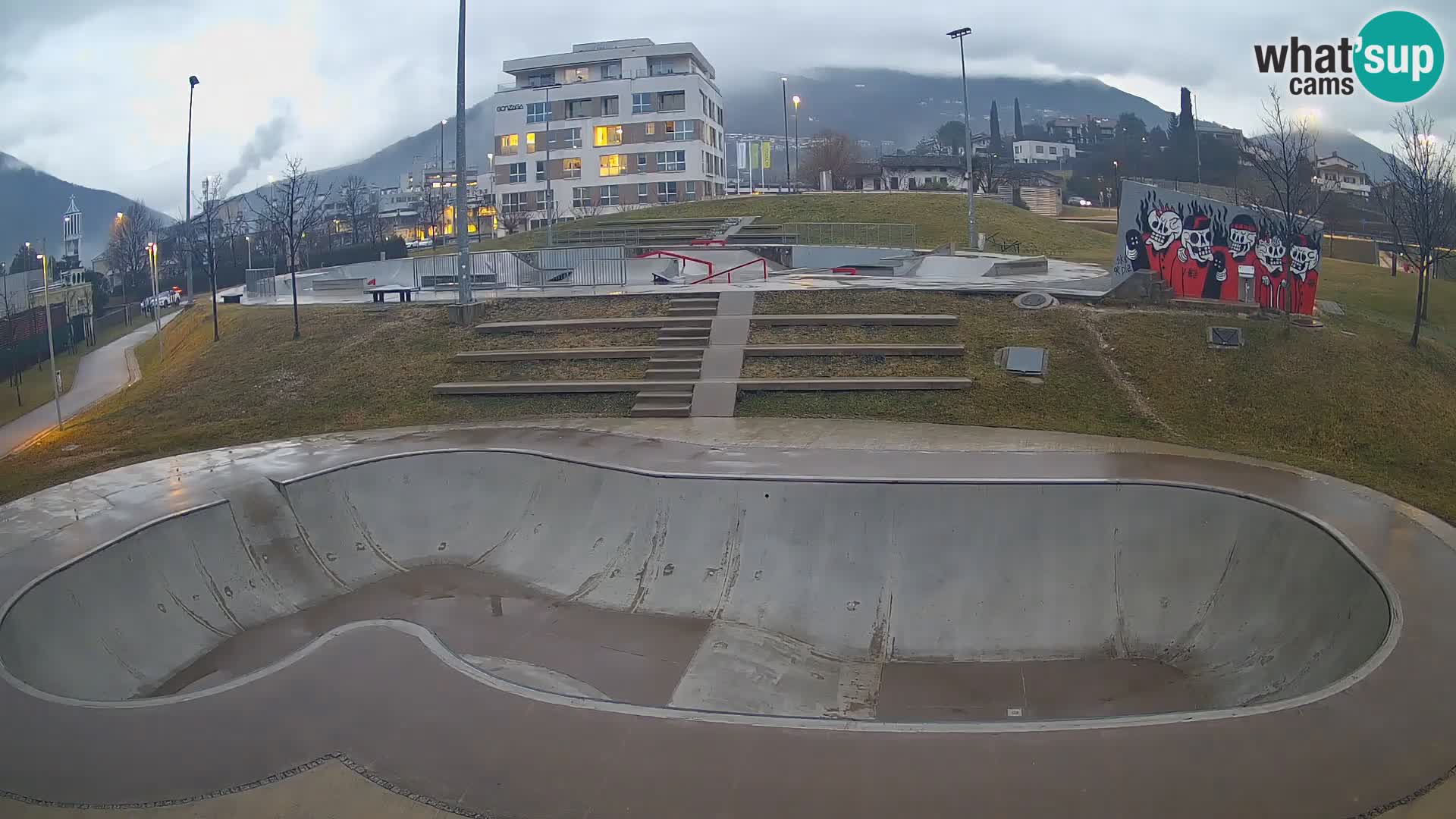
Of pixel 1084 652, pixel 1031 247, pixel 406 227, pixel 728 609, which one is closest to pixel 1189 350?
pixel 1084 652

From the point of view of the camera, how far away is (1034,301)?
24641mm

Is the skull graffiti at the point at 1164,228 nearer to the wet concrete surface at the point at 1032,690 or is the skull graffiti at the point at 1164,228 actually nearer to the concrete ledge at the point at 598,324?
the concrete ledge at the point at 598,324

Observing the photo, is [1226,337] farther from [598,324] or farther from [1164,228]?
[598,324]

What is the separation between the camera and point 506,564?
15008mm

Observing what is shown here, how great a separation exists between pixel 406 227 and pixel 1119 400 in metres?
143

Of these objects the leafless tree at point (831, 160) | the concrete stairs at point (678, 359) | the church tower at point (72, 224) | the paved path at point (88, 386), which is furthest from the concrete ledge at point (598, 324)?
the leafless tree at point (831, 160)

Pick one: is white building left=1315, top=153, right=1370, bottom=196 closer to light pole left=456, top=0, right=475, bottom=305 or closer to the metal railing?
the metal railing

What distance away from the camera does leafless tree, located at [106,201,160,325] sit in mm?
61219

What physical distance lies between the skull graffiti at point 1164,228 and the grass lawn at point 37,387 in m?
31.4

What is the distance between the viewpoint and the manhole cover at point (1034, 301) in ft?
80.2

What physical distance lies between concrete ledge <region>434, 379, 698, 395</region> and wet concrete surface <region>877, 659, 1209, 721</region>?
35.2 ft

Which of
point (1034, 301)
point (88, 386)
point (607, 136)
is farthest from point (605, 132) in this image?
point (1034, 301)

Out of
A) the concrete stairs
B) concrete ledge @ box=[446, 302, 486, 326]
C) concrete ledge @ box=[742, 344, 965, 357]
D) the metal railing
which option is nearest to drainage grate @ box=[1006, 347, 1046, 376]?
concrete ledge @ box=[742, 344, 965, 357]

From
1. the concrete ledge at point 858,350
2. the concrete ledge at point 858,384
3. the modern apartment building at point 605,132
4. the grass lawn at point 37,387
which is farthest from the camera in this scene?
the modern apartment building at point 605,132
